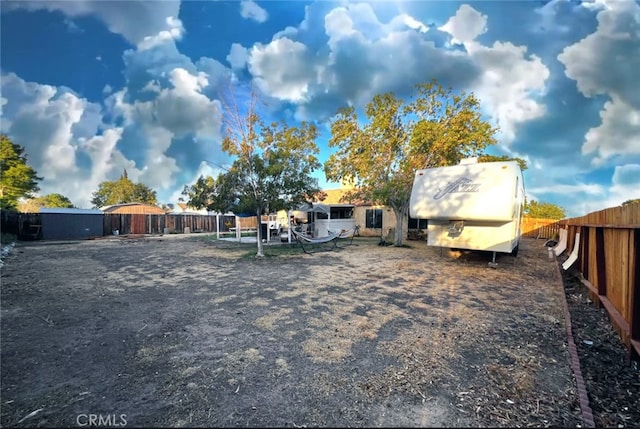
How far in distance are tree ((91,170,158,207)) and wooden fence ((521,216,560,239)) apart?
53.2m

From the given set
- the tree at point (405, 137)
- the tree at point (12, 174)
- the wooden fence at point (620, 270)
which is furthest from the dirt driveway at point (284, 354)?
the tree at point (12, 174)

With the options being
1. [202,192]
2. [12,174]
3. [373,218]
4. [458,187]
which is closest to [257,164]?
[202,192]

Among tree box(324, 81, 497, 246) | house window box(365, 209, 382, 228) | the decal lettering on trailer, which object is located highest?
tree box(324, 81, 497, 246)

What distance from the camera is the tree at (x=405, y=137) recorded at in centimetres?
1228

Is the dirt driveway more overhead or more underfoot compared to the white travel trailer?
more underfoot

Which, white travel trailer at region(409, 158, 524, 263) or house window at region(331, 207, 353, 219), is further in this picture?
house window at region(331, 207, 353, 219)

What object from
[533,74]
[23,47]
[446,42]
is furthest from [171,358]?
[533,74]

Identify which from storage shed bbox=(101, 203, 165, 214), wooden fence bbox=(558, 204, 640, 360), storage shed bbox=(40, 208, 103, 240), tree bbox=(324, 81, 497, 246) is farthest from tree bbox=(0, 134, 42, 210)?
wooden fence bbox=(558, 204, 640, 360)

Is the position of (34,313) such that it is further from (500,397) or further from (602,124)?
(602,124)

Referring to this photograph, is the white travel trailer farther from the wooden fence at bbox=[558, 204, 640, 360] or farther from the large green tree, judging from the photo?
the large green tree

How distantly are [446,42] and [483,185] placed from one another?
7.75m

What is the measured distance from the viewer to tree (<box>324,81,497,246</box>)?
1228cm

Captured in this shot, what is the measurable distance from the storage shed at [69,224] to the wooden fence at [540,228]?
28.8 metres

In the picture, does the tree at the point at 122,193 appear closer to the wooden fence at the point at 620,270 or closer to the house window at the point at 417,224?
the house window at the point at 417,224
